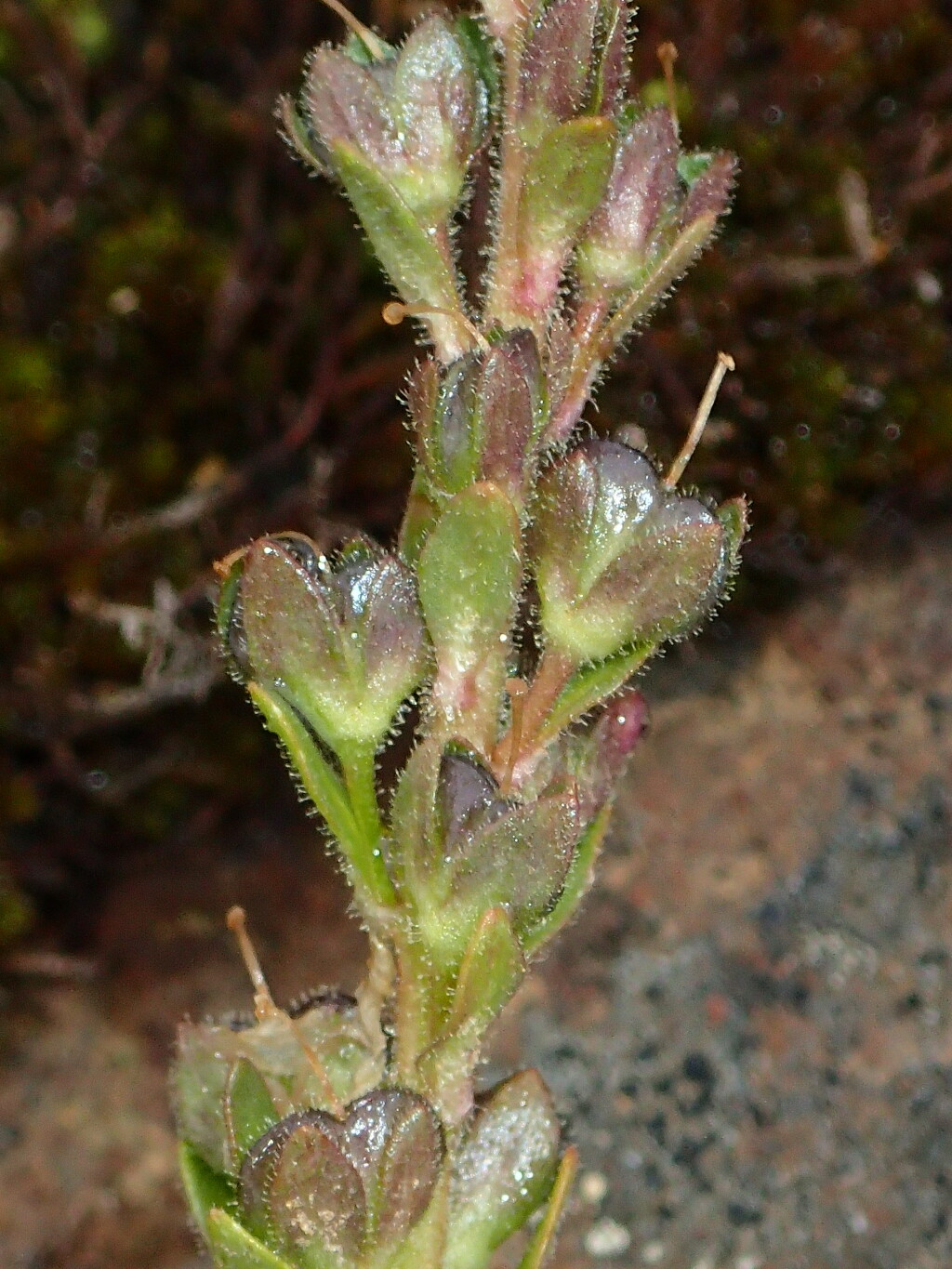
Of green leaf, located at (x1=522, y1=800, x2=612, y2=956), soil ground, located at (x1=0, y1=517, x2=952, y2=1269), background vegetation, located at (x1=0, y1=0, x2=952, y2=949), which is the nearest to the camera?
green leaf, located at (x1=522, y1=800, x2=612, y2=956)

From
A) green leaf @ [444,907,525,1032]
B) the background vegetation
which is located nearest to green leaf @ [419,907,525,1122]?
green leaf @ [444,907,525,1032]

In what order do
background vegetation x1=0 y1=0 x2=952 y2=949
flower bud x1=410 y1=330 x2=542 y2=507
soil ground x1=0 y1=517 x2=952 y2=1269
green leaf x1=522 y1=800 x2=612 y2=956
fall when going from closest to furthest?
flower bud x1=410 y1=330 x2=542 y2=507, green leaf x1=522 y1=800 x2=612 y2=956, soil ground x1=0 y1=517 x2=952 y2=1269, background vegetation x1=0 y1=0 x2=952 y2=949

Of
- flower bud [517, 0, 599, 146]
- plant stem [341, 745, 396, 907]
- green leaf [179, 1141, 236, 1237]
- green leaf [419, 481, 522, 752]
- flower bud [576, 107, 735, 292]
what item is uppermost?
flower bud [517, 0, 599, 146]

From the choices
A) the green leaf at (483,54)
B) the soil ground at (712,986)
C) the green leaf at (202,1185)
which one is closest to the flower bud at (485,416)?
the green leaf at (483,54)

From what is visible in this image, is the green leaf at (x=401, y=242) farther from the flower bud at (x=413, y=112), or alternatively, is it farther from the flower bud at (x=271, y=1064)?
the flower bud at (x=271, y=1064)

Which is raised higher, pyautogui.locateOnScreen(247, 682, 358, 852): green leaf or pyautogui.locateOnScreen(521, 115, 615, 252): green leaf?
pyautogui.locateOnScreen(521, 115, 615, 252): green leaf

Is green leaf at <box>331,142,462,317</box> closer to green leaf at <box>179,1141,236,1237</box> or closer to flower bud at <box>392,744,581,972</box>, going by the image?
flower bud at <box>392,744,581,972</box>

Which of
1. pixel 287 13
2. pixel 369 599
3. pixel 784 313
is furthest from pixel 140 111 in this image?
pixel 369 599
